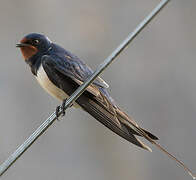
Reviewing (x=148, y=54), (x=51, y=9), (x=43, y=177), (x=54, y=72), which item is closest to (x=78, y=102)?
(x=54, y=72)

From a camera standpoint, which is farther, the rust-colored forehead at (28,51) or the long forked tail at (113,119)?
the rust-colored forehead at (28,51)

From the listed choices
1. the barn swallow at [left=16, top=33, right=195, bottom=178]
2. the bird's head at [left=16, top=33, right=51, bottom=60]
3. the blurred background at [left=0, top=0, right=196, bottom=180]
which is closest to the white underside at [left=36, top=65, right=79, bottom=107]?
the barn swallow at [left=16, top=33, right=195, bottom=178]

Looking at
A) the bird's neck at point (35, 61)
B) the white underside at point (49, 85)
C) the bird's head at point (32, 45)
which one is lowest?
the white underside at point (49, 85)

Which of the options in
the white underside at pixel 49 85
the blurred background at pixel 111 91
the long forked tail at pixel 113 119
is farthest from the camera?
the blurred background at pixel 111 91

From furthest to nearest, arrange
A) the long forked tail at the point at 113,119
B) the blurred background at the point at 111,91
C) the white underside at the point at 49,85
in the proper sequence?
the blurred background at the point at 111,91
the white underside at the point at 49,85
the long forked tail at the point at 113,119

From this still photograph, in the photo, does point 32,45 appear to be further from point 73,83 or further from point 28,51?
point 73,83

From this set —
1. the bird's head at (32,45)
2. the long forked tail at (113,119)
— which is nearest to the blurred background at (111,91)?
the bird's head at (32,45)

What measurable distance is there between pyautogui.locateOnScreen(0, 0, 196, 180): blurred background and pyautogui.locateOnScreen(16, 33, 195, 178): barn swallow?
7.98ft

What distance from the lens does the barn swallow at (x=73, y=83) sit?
253 centimetres

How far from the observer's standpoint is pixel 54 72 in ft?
8.82

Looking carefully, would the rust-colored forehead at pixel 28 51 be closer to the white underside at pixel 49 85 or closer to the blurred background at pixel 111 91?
the white underside at pixel 49 85

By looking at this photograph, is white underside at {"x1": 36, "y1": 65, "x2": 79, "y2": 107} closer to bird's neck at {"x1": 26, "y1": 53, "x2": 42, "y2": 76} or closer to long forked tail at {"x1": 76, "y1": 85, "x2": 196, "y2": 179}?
bird's neck at {"x1": 26, "y1": 53, "x2": 42, "y2": 76}

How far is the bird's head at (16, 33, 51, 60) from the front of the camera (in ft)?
9.16

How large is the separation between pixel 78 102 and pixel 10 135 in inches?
112
